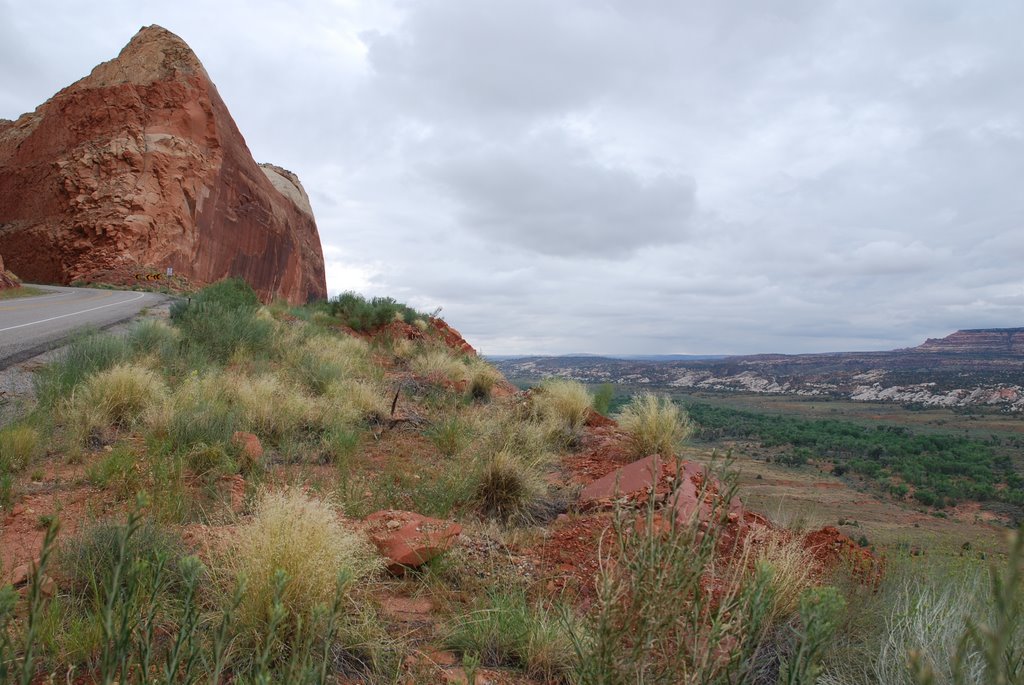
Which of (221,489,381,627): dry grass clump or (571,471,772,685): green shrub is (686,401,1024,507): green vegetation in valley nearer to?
(221,489,381,627): dry grass clump

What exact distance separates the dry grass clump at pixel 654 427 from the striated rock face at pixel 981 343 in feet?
376

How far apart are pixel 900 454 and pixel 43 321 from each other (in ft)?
133

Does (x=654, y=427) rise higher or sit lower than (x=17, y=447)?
lower

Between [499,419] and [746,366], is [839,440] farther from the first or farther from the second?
[746,366]

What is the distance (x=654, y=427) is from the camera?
7.31 m

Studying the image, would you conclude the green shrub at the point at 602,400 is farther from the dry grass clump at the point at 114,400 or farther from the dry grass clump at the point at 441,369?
the dry grass clump at the point at 114,400

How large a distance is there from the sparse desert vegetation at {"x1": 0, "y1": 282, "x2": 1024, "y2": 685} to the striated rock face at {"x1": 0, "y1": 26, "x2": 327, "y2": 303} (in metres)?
28.9

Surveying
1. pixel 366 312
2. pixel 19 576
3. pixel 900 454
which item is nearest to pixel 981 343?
pixel 900 454

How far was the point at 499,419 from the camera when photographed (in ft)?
27.3

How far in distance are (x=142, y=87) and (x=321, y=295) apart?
78.7ft

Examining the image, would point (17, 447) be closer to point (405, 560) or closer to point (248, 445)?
point (248, 445)

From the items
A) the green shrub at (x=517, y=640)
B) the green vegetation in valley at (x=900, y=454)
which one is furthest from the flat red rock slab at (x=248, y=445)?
the green vegetation in valley at (x=900, y=454)

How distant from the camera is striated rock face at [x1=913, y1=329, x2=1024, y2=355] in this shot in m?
100

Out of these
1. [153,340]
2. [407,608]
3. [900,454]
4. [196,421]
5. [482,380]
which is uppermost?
[153,340]
